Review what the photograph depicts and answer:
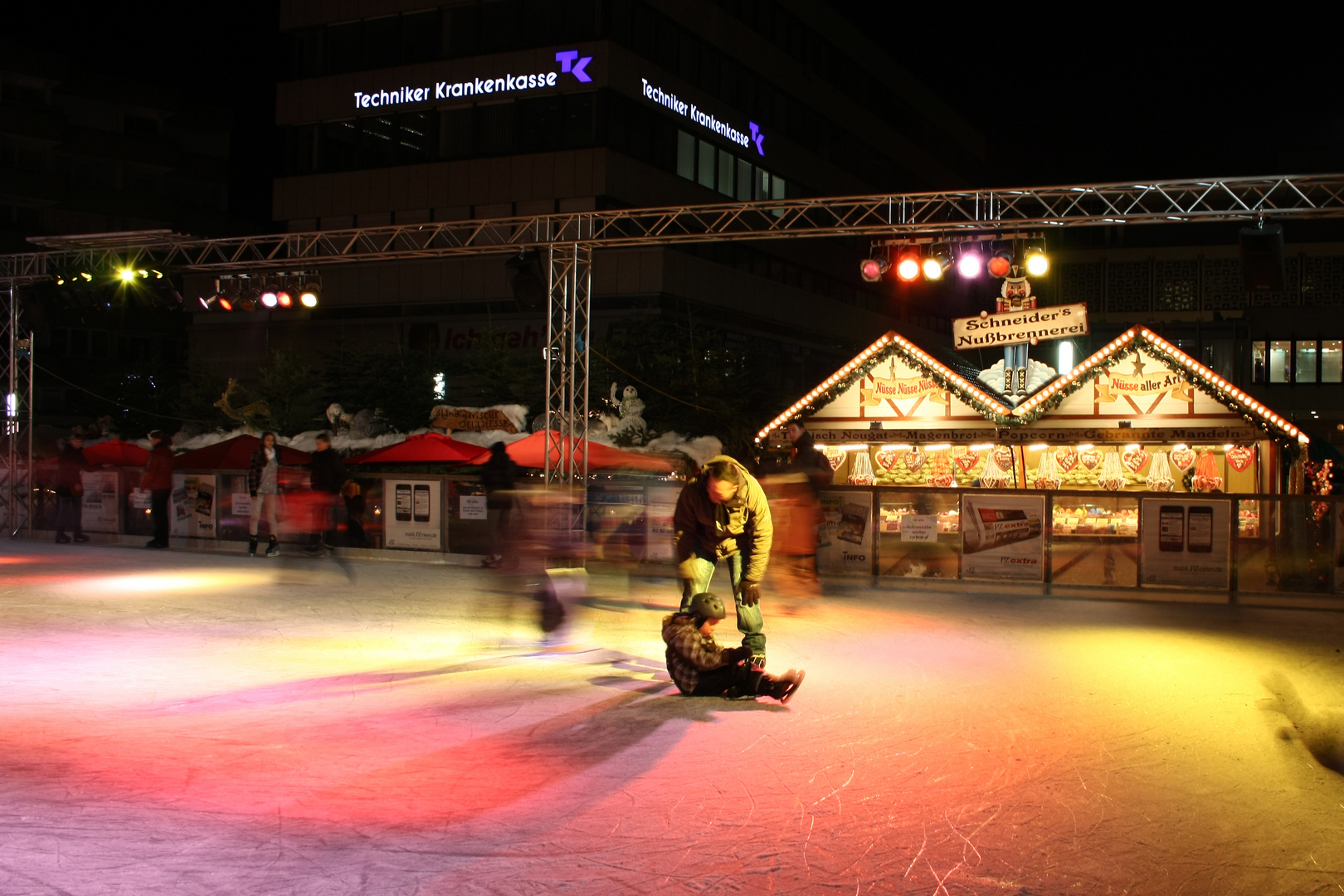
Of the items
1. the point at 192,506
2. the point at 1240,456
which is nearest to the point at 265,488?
the point at 192,506

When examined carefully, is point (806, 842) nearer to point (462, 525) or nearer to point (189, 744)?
point (189, 744)

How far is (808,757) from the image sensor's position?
6008mm

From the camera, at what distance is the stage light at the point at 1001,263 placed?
14.8 meters

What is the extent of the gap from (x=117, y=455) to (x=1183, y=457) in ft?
63.6

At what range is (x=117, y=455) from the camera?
20812 mm

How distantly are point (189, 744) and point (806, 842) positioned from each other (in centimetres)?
343

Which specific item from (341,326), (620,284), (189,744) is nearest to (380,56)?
(341,326)

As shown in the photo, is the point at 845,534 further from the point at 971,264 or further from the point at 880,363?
the point at 880,363

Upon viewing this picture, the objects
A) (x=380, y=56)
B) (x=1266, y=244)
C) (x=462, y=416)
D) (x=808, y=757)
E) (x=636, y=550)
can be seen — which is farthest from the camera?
(x=380, y=56)

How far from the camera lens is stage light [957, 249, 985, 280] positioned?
1509 cm

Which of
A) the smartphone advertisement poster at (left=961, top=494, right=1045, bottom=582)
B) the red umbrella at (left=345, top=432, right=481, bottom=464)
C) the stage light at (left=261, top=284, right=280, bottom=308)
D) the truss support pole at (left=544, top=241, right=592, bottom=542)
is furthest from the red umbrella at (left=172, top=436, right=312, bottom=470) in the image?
the smartphone advertisement poster at (left=961, top=494, right=1045, bottom=582)

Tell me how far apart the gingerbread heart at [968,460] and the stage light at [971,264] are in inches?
269

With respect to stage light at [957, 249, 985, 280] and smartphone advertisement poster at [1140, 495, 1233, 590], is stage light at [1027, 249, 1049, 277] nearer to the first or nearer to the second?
stage light at [957, 249, 985, 280]

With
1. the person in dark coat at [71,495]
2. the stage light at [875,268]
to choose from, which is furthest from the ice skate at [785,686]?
the person in dark coat at [71,495]
